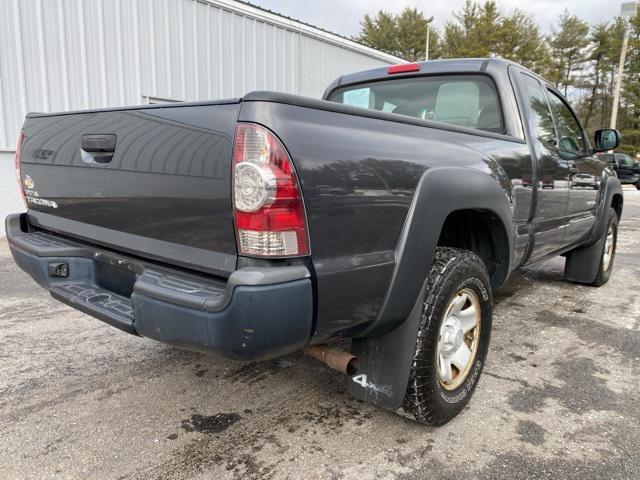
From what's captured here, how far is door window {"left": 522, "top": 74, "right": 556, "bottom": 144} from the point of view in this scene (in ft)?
10.7

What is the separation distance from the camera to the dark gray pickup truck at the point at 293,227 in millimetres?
1582

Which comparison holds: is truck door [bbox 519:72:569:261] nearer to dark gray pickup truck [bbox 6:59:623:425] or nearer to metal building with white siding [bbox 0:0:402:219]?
dark gray pickup truck [bbox 6:59:623:425]

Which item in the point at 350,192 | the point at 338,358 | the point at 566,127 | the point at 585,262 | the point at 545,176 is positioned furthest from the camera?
the point at 585,262

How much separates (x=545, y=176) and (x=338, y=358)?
195cm

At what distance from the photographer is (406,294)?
196cm

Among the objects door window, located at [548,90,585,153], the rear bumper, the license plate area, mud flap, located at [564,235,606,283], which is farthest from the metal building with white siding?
mud flap, located at [564,235,606,283]

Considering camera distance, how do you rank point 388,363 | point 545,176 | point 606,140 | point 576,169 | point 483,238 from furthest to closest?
point 606,140
point 576,169
point 545,176
point 483,238
point 388,363

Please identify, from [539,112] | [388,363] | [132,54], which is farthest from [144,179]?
[132,54]

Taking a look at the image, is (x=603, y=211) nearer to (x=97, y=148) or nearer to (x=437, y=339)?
(x=437, y=339)

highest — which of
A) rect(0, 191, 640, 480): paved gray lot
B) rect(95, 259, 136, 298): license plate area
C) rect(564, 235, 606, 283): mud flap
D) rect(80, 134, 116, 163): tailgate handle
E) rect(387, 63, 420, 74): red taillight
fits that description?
rect(387, 63, 420, 74): red taillight

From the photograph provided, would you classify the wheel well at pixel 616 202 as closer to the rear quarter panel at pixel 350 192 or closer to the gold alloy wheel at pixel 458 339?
the gold alloy wheel at pixel 458 339

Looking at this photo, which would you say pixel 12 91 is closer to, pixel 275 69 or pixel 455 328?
pixel 275 69

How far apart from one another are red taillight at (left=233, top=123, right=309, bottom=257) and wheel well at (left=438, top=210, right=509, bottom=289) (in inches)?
46.9

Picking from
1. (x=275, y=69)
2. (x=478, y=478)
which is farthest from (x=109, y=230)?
(x=275, y=69)
